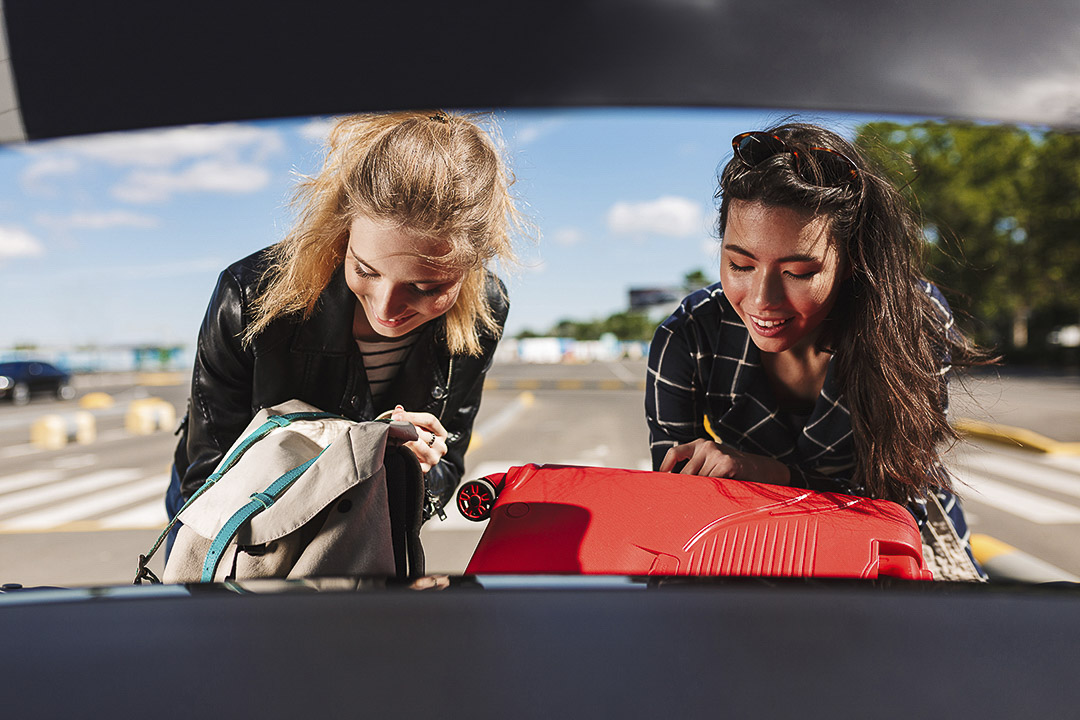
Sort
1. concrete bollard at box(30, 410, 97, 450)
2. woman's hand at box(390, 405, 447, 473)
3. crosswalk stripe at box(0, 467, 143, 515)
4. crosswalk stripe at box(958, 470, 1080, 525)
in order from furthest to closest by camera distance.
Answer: concrete bollard at box(30, 410, 97, 450), crosswalk stripe at box(0, 467, 143, 515), crosswalk stripe at box(958, 470, 1080, 525), woman's hand at box(390, 405, 447, 473)

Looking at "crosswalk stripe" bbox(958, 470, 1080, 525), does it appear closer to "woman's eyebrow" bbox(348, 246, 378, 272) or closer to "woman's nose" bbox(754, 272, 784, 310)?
"woman's nose" bbox(754, 272, 784, 310)

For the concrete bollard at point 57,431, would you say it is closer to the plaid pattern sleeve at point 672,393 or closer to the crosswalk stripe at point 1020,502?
the plaid pattern sleeve at point 672,393

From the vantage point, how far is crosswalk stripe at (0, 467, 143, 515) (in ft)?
7.60

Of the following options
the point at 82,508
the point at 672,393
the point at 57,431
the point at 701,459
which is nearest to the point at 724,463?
the point at 701,459

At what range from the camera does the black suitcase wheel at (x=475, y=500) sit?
1.07m

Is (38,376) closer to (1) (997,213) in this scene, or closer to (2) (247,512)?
(2) (247,512)

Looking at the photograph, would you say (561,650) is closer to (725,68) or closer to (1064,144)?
(725,68)

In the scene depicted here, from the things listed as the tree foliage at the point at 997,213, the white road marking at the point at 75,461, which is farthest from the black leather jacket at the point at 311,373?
the white road marking at the point at 75,461

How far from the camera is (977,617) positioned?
0.97 m

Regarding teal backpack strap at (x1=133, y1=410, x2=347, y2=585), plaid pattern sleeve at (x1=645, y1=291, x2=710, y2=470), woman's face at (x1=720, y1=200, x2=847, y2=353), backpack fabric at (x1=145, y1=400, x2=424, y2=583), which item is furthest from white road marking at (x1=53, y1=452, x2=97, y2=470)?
woman's face at (x1=720, y1=200, x2=847, y2=353)

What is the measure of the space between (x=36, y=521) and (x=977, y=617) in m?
2.82

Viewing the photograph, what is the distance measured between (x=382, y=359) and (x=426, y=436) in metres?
0.14

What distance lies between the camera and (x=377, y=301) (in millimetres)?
1017

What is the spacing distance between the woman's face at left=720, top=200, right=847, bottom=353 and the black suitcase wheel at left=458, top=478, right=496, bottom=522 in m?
0.48
